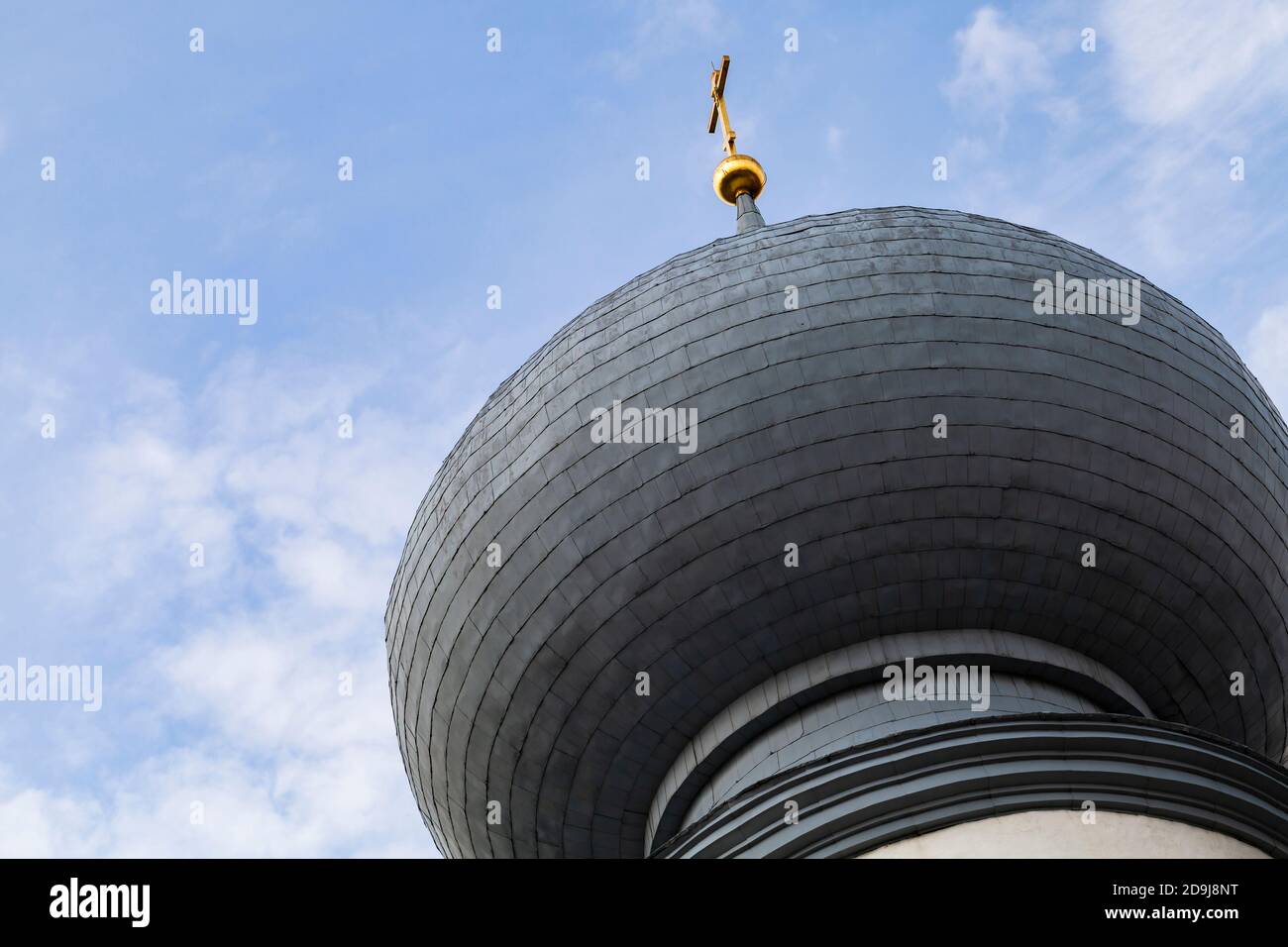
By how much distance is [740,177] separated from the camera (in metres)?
18.5

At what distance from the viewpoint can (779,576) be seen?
12391mm

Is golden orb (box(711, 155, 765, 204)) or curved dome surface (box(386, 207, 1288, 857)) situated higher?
golden orb (box(711, 155, 765, 204))

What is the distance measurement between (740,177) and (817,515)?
24.2 feet

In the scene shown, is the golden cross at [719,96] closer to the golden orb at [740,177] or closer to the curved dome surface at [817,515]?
the golden orb at [740,177]

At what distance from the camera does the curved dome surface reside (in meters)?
12.4

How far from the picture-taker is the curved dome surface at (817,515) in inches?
489

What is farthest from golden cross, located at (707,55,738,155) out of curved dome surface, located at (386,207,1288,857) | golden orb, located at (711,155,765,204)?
curved dome surface, located at (386,207,1288,857)

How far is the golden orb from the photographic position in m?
18.5

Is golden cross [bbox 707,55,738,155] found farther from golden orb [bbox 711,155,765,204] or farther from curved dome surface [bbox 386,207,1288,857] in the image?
curved dome surface [bbox 386,207,1288,857]

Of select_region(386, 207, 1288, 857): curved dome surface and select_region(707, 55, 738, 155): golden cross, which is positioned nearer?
select_region(386, 207, 1288, 857): curved dome surface

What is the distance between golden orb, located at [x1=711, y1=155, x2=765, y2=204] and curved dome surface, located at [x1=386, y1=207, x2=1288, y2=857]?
452cm

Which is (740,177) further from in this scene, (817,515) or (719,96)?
(817,515)
